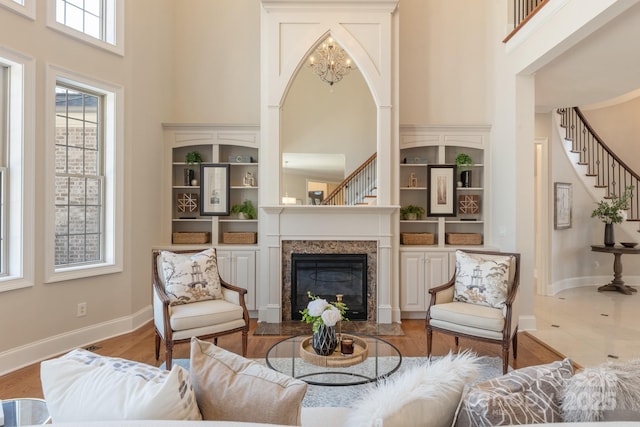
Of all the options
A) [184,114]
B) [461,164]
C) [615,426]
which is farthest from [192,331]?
[461,164]

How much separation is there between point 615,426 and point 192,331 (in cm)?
286

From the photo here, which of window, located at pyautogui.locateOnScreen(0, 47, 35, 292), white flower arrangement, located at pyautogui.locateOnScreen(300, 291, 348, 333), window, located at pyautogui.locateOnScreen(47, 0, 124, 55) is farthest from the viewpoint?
window, located at pyautogui.locateOnScreen(47, 0, 124, 55)

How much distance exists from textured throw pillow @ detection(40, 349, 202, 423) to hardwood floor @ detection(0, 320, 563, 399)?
2433 millimetres

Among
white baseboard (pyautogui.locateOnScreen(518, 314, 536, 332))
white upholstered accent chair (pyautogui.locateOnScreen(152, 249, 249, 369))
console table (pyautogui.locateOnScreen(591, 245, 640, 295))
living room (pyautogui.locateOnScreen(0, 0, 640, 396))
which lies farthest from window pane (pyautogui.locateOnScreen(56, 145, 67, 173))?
console table (pyautogui.locateOnScreen(591, 245, 640, 295))

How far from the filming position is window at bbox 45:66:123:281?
11.4ft

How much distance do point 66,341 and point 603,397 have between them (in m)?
4.17

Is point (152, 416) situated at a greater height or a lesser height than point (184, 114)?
lesser

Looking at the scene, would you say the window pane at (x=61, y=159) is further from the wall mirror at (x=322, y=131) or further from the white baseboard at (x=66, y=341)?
the wall mirror at (x=322, y=131)

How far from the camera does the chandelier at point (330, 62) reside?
470 centimetres

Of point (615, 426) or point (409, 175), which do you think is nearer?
point (615, 426)

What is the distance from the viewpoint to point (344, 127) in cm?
509

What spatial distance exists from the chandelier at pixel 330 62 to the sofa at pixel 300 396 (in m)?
4.33

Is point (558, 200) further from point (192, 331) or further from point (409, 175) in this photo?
point (192, 331)

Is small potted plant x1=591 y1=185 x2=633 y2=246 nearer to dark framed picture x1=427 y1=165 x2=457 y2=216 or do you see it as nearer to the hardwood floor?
dark framed picture x1=427 y1=165 x2=457 y2=216
